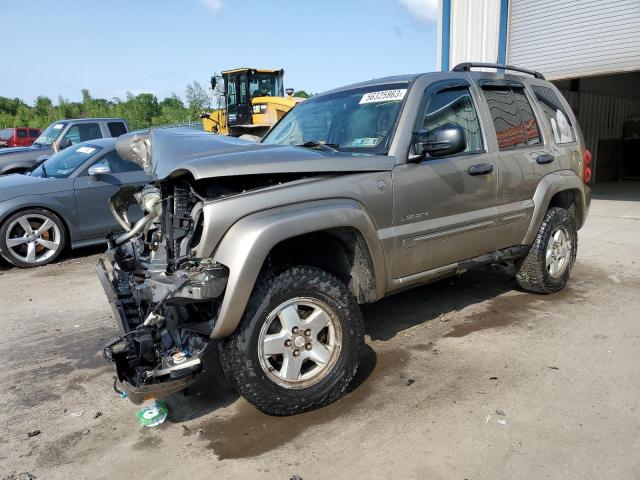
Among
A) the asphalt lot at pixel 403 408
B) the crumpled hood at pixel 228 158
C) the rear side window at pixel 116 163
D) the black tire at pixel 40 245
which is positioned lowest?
the asphalt lot at pixel 403 408

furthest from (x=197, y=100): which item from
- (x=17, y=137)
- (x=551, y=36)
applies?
(x=551, y=36)

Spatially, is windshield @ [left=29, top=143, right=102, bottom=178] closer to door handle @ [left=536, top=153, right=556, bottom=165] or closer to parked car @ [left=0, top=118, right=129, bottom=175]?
parked car @ [left=0, top=118, right=129, bottom=175]

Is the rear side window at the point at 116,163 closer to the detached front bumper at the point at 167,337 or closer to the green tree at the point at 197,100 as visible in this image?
the detached front bumper at the point at 167,337

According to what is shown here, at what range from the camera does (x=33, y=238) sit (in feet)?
23.1

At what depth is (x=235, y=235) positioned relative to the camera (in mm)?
2768

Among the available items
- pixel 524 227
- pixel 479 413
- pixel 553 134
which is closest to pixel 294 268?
pixel 479 413

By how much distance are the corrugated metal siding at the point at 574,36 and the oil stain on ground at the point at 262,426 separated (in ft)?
30.7

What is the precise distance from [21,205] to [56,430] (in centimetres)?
477

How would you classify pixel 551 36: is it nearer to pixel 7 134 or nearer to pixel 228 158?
pixel 228 158

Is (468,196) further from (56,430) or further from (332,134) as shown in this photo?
(56,430)

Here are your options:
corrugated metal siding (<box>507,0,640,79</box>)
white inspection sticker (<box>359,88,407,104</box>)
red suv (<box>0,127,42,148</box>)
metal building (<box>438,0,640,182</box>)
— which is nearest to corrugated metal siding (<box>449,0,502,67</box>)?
metal building (<box>438,0,640,182</box>)

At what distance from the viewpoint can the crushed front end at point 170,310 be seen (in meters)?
2.67

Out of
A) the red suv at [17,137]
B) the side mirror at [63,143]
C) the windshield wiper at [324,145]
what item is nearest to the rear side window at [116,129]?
the side mirror at [63,143]

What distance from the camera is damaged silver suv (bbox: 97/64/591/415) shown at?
9.14ft
